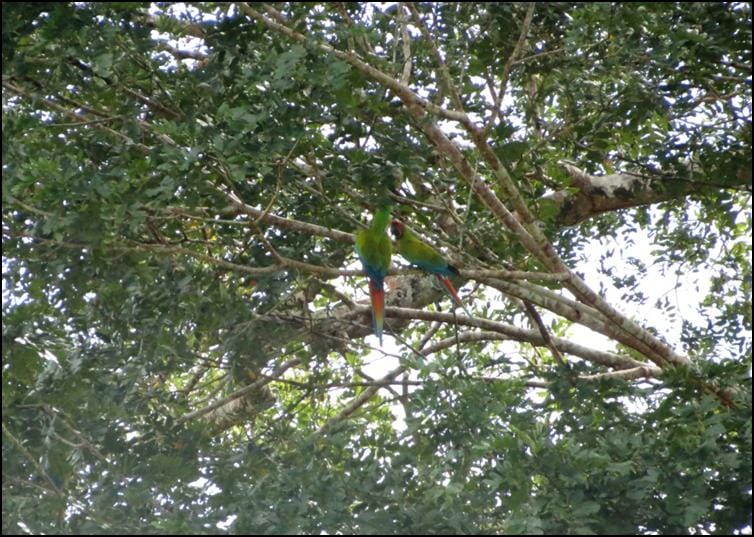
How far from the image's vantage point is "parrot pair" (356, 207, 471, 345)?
4660 mm

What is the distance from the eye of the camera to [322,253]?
5.07 m

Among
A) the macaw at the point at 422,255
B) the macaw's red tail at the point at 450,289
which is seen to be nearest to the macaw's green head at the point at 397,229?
the macaw at the point at 422,255

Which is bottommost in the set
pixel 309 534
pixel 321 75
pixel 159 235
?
pixel 309 534

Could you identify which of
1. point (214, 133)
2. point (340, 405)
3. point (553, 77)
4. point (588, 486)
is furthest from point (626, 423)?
point (340, 405)

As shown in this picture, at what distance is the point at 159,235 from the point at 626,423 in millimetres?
2016

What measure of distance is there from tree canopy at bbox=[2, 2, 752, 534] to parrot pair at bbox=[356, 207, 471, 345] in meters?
0.11

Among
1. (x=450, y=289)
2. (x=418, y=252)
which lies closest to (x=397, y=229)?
(x=418, y=252)

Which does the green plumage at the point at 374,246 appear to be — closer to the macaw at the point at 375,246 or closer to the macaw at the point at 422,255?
the macaw at the point at 375,246

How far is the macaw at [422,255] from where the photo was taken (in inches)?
190

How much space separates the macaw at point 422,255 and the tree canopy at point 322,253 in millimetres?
106

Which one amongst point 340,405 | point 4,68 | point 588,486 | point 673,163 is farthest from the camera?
point 340,405

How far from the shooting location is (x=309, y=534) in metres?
3.87

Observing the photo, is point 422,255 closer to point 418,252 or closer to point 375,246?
point 418,252

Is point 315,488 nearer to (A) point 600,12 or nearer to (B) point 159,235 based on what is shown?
(B) point 159,235
